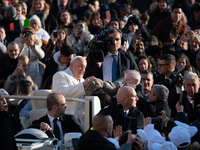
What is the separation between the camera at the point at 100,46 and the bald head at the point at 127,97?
111cm

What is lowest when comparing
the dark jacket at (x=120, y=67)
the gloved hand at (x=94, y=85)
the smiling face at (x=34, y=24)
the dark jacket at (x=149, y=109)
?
the dark jacket at (x=149, y=109)

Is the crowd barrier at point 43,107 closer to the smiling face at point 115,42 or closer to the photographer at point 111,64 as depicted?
the photographer at point 111,64

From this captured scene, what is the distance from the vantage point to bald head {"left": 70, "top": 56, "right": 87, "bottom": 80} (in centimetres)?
807

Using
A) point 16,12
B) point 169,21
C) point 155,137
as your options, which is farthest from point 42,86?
point 155,137

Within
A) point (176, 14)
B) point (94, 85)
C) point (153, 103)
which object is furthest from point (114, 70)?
point (176, 14)

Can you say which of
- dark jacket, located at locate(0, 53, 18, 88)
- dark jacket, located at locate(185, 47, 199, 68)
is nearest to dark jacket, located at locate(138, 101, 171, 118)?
dark jacket, located at locate(0, 53, 18, 88)

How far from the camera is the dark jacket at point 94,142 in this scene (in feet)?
17.6

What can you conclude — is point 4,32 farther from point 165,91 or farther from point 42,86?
point 165,91

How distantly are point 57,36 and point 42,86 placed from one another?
129cm

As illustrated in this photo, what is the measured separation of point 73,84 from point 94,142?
2.75 metres

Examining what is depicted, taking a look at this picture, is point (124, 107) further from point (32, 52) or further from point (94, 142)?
point (32, 52)

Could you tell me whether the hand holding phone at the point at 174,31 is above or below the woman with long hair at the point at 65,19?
below

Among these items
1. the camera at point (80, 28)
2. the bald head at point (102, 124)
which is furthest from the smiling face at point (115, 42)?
the bald head at point (102, 124)

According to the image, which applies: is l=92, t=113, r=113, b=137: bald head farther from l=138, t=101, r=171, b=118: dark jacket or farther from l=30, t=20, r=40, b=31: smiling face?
l=30, t=20, r=40, b=31: smiling face
